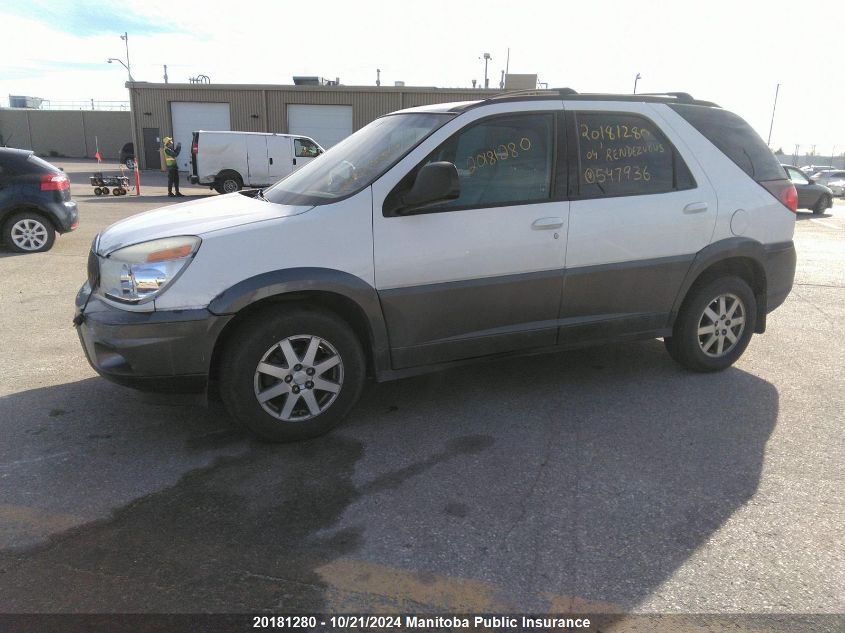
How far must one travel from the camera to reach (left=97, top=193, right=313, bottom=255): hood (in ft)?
11.6

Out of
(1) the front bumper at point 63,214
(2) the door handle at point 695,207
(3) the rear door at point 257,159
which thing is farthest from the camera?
(3) the rear door at point 257,159

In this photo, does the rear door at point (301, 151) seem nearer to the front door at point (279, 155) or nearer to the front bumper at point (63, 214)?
the front door at point (279, 155)

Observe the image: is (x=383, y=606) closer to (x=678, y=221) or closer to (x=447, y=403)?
(x=447, y=403)

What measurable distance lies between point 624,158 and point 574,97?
0.52 meters

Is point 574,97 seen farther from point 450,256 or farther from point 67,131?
point 67,131

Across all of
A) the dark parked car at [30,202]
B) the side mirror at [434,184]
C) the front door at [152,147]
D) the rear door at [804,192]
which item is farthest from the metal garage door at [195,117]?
the side mirror at [434,184]

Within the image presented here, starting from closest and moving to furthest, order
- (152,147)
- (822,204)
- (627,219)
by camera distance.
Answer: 1. (627,219)
2. (822,204)
3. (152,147)

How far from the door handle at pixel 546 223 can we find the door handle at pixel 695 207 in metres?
1.04

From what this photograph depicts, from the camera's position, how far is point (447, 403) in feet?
14.3

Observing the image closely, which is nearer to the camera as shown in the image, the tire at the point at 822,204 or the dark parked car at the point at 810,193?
the dark parked car at the point at 810,193

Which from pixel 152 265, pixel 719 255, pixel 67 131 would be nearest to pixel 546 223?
pixel 719 255

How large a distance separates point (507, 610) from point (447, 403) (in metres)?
2.01

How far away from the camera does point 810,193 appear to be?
742 inches

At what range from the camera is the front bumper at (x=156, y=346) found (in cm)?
334
